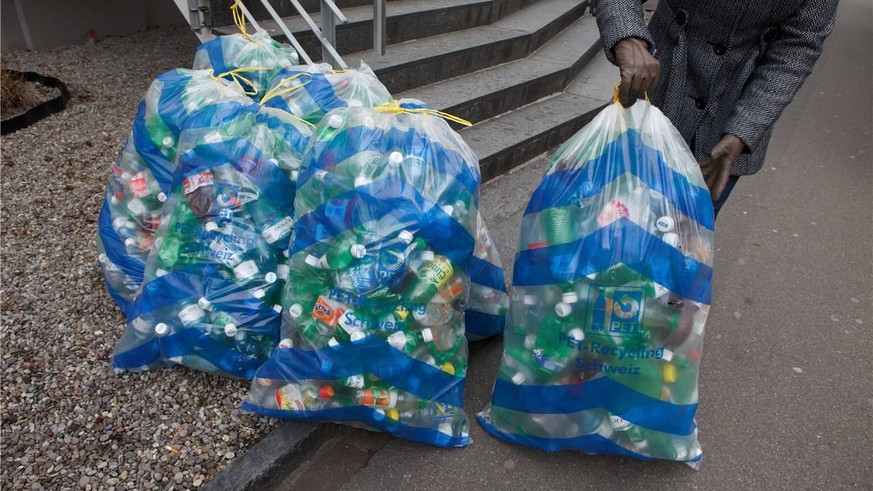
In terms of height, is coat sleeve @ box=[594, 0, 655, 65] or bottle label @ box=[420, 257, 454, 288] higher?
coat sleeve @ box=[594, 0, 655, 65]

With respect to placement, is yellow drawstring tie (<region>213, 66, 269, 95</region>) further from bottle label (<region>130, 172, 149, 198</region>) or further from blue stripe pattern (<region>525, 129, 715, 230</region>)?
blue stripe pattern (<region>525, 129, 715, 230</region>)

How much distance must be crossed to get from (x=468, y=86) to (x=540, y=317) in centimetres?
265

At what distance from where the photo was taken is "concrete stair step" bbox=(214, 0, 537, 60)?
371 cm

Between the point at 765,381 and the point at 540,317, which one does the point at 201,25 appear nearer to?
the point at 540,317

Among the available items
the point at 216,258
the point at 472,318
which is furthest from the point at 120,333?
the point at 472,318

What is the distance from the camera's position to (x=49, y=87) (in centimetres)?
425

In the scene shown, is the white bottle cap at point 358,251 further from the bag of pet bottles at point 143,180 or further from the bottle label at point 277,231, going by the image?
the bag of pet bottles at point 143,180

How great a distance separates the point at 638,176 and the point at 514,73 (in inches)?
119

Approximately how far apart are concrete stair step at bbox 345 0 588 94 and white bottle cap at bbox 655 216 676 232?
233cm

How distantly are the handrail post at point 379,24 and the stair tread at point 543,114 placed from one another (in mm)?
780

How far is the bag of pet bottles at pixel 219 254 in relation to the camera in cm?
209

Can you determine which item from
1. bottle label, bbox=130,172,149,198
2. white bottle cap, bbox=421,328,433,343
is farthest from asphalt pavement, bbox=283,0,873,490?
bottle label, bbox=130,172,149,198

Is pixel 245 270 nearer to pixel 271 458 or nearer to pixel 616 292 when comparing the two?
pixel 271 458

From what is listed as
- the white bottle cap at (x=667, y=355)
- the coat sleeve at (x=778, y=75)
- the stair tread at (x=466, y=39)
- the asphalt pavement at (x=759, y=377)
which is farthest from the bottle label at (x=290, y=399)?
the stair tread at (x=466, y=39)
